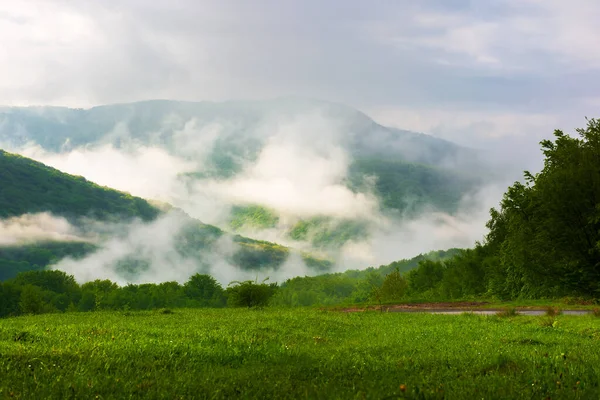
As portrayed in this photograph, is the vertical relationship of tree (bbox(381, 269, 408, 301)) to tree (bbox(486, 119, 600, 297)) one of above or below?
below

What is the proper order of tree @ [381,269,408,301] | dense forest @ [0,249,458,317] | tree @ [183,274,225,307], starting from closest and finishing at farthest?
dense forest @ [0,249,458,317] → tree @ [381,269,408,301] → tree @ [183,274,225,307]

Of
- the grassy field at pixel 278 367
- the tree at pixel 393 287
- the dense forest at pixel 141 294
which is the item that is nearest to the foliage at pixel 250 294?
the dense forest at pixel 141 294

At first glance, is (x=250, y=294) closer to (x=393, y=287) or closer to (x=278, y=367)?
(x=278, y=367)

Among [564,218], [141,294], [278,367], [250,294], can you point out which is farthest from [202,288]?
[278,367]

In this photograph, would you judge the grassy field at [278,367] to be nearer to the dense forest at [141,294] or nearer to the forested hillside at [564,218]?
the forested hillside at [564,218]

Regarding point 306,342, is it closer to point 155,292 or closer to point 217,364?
point 217,364

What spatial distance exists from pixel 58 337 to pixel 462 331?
13252mm

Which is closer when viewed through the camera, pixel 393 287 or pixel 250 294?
pixel 250 294

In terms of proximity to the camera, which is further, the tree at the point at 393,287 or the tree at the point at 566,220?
the tree at the point at 393,287

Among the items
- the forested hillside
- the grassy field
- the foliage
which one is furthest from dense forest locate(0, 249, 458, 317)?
the grassy field

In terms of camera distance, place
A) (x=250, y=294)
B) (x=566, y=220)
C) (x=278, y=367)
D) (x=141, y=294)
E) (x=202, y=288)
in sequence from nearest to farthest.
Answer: (x=278, y=367) → (x=566, y=220) → (x=250, y=294) → (x=141, y=294) → (x=202, y=288)

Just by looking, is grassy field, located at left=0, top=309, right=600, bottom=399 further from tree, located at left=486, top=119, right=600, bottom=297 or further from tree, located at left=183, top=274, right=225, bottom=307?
tree, located at left=183, top=274, right=225, bottom=307

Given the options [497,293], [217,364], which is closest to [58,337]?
[217,364]

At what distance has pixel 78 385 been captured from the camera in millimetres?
7230
